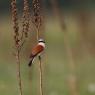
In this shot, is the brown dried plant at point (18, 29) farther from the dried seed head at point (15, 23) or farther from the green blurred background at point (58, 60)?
the green blurred background at point (58, 60)

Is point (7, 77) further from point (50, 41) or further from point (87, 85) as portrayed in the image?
point (50, 41)

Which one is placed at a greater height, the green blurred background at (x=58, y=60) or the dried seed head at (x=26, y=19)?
the dried seed head at (x=26, y=19)

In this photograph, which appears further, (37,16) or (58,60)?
(58,60)

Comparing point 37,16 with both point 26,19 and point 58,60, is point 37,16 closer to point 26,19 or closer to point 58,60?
point 26,19

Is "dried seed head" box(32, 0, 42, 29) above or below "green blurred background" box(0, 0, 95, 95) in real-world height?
above

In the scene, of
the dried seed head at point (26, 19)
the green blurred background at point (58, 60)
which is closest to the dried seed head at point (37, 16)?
the dried seed head at point (26, 19)

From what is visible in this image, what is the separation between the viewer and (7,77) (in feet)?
28.7

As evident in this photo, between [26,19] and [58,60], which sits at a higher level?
[26,19]

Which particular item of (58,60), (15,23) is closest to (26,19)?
(15,23)

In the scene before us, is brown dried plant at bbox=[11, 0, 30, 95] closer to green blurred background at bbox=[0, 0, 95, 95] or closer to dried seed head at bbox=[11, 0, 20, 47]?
dried seed head at bbox=[11, 0, 20, 47]

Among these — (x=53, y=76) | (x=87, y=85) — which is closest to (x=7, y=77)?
(x=53, y=76)

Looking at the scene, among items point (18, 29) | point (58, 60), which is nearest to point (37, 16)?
point (18, 29)

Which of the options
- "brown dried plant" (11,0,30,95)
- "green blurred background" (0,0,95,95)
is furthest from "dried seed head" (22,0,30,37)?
"green blurred background" (0,0,95,95)

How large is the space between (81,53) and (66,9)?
318 cm
